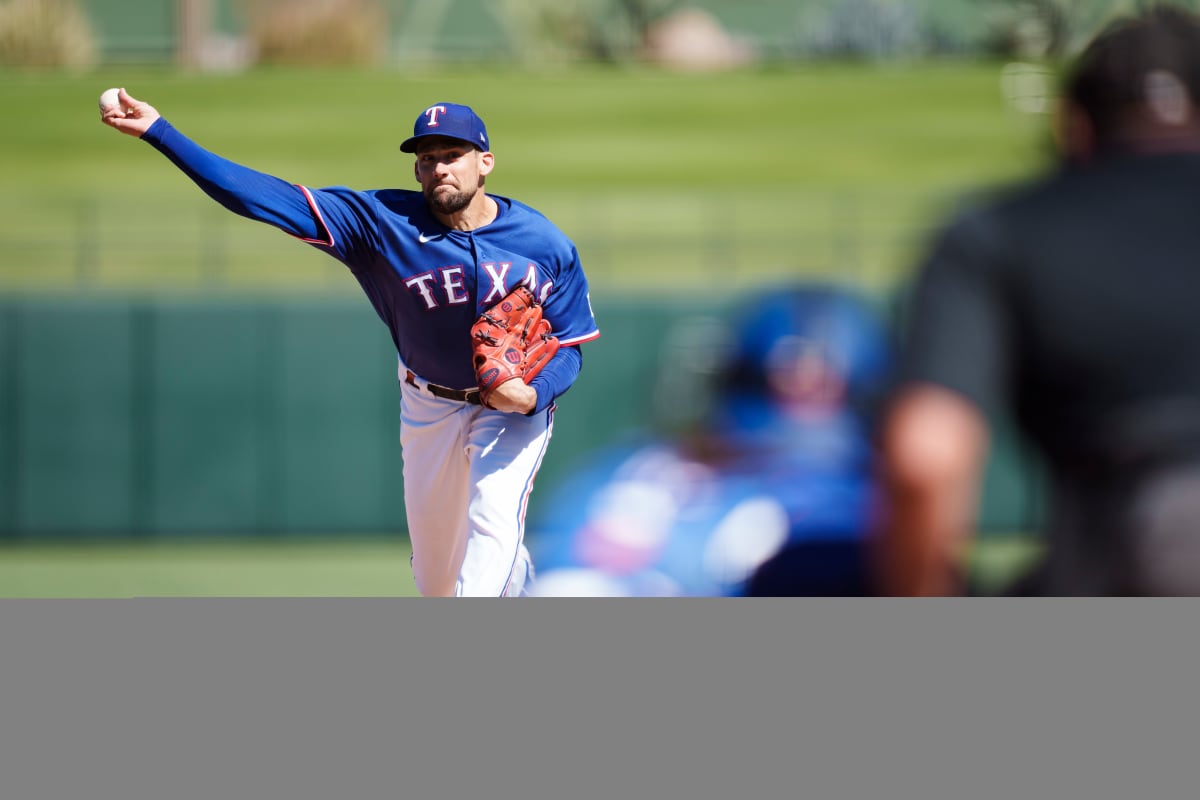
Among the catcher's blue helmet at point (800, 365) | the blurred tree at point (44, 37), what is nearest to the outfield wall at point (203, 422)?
the blurred tree at point (44, 37)

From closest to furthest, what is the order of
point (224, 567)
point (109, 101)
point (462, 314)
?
point (109, 101) → point (462, 314) → point (224, 567)

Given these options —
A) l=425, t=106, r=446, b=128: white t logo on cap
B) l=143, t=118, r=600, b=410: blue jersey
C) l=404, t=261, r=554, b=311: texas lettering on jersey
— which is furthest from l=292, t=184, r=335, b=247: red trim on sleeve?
l=425, t=106, r=446, b=128: white t logo on cap

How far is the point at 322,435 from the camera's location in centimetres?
753

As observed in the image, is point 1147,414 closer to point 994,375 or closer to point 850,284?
point 994,375

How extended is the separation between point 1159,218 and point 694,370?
5.78 metres

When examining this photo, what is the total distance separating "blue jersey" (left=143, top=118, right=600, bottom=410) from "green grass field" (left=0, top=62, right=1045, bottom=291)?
3.78 m

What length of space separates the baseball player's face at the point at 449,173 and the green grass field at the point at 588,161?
12.9 ft

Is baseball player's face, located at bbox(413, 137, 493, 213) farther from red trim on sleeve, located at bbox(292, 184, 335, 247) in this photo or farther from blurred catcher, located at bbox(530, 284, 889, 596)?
blurred catcher, located at bbox(530, 284, 889, 596)

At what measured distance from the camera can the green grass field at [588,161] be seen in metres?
9.51

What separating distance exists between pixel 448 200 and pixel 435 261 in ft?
0.51

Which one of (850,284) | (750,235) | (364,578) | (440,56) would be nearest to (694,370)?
(850,284)

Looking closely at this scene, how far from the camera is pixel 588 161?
45.3 ft

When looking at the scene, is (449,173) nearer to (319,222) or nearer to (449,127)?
(449,127)

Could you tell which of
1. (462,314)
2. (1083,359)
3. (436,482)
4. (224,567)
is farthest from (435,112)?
(224,567)
